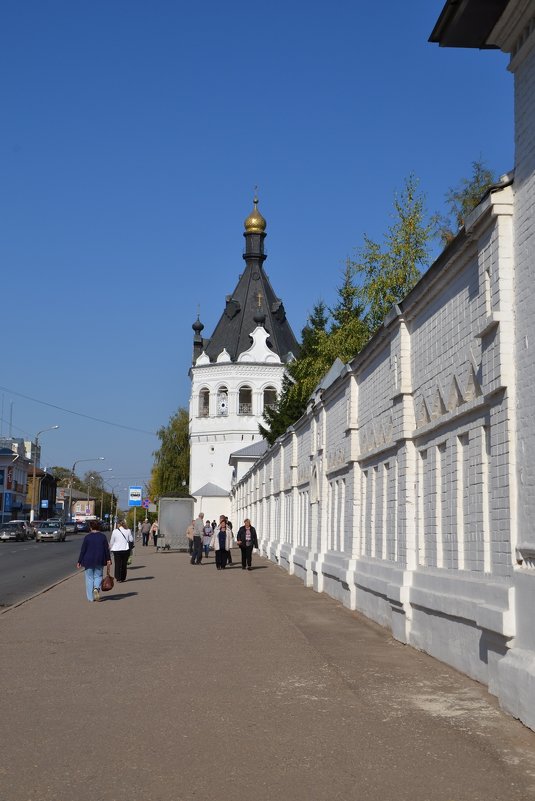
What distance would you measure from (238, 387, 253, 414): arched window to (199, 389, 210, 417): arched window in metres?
3.24

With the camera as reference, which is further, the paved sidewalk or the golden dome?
the golden dome

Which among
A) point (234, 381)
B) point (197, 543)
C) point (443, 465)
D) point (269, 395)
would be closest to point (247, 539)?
point (197, 543)

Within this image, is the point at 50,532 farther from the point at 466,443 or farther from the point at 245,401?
the point at 466,443

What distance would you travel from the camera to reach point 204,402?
90125 millimetres

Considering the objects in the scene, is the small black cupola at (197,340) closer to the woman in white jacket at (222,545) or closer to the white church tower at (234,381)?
the white church tower at (234,381)

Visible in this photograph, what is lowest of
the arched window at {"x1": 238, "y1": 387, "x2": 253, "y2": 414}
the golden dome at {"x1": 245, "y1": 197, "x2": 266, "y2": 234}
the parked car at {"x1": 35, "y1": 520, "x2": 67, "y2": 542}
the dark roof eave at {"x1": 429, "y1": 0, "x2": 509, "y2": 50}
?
the parked car at {"x1": 35, "y1": 520, "x2": 67, "y2": 542}

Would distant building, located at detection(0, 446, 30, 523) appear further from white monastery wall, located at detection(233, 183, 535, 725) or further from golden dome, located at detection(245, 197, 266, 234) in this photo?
white monastery wall, located at detection(233, 183, 535, 725)

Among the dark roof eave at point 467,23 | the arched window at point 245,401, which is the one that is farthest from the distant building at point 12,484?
the dark roof eave at point 467,23

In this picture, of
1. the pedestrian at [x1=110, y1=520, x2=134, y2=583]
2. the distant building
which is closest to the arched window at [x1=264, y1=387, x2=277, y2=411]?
the distant building

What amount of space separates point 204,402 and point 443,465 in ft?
261

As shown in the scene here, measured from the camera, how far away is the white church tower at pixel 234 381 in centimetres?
8669

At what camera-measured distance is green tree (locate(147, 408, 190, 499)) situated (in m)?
97.6

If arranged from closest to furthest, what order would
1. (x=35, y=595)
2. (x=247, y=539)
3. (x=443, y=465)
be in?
1. (x=443, y=465)
2. (x=35, y=595)
3. (x=247, y=539)

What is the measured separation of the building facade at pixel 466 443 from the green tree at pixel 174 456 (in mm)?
81419
